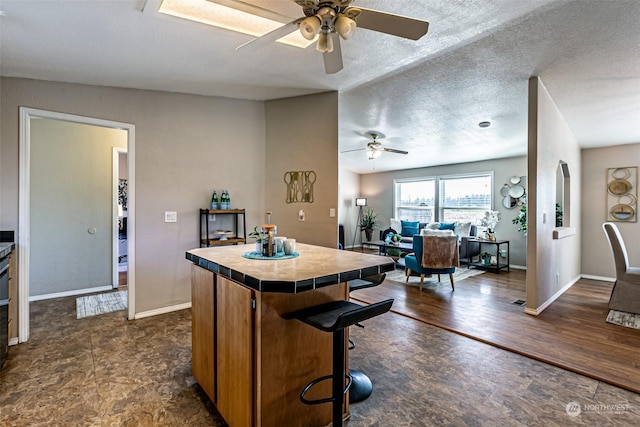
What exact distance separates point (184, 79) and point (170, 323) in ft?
8.33

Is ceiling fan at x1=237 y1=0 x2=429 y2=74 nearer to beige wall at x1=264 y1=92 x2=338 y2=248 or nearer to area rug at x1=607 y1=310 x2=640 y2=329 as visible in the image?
beige wall at x1=264 y1=92 x2=338 y2=248

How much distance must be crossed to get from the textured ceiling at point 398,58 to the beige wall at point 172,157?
19 centimetres

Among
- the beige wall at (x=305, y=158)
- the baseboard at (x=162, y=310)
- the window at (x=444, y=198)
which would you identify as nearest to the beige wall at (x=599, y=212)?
the window at (x=444, y=198)

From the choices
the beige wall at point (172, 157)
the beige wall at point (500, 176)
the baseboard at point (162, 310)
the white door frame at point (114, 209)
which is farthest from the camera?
the beige wall at point (500, 176)

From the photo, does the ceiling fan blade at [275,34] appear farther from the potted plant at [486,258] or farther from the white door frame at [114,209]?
the potted plant at [486,258]

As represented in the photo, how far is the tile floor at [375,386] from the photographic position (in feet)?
5.86

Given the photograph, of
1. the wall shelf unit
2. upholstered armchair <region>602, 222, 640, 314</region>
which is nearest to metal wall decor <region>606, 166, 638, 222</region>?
upholstered armchair <region>602, 222, 640, 314</region>

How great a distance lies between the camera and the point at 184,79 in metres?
3.13

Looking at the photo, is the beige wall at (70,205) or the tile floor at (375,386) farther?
the beige wall at (70,205)

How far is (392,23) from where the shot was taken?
1721mm

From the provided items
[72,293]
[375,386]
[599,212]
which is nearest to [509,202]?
[599,212]

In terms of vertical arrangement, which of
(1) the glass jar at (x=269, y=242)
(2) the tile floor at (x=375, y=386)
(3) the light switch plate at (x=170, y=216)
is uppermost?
(3) the light switch plate at (x=170, y=216)

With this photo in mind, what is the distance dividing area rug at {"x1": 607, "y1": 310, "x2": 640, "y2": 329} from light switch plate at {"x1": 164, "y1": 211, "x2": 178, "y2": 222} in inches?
196

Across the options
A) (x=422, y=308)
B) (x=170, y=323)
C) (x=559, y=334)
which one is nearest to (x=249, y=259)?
(x=170, y=323)
